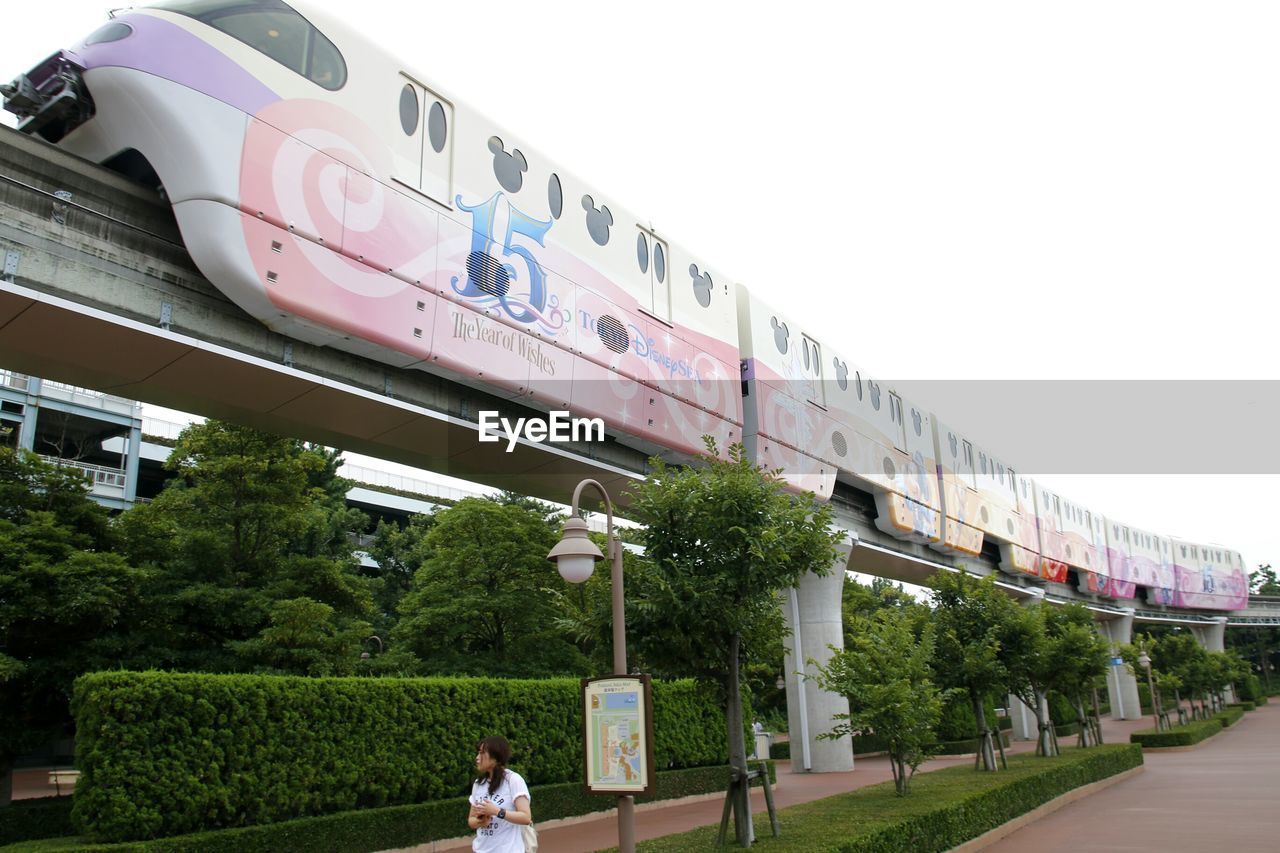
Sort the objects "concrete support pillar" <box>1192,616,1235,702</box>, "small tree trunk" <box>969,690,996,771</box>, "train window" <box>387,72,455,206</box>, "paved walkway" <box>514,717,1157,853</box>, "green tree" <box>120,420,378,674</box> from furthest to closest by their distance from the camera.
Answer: "concrete support pillar" <box>1192,616,1235,702</box> < "small tree trunk" <box>969,690,996,771</box> < "green tree" <box>120,420,378,674</box> < "paved walkway" <box>514,717,1157,853</box> < "train window" <box>387,72,455,206</box>

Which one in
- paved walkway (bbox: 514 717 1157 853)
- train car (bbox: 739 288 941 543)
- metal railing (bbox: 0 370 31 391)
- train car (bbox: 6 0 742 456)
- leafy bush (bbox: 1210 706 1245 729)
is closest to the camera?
train car (bbox: 6 0 742 456)

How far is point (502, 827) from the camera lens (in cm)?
563

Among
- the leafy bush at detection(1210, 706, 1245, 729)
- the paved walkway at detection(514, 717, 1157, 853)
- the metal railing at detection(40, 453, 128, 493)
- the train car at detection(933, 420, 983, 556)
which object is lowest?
the leafy bush at detection(1210, 706, 1245, 729)

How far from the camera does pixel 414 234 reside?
37.9ft

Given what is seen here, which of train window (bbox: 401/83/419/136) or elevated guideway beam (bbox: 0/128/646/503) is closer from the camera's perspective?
elevated guideway beam (bbox: 0/128/646/503)

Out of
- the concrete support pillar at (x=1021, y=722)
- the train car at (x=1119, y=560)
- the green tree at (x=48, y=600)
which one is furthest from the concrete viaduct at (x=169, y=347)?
the train car at (x=1119, y=560)

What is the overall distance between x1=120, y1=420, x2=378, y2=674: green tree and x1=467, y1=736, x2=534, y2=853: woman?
12.9 m

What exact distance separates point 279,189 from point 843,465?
1574 cm

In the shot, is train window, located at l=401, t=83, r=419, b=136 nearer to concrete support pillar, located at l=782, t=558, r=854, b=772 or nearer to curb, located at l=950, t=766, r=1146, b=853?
curb, located at l=950, t=766, r=1146, b=853

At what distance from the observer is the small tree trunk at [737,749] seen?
9.90m

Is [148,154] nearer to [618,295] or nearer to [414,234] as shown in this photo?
[414,234]

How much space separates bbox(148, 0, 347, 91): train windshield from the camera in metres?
10.1

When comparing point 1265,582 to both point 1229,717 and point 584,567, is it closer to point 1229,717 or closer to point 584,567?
point 1229,717

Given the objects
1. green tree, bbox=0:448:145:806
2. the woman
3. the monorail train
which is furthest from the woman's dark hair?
green tree, bbox=0:448:145:806
